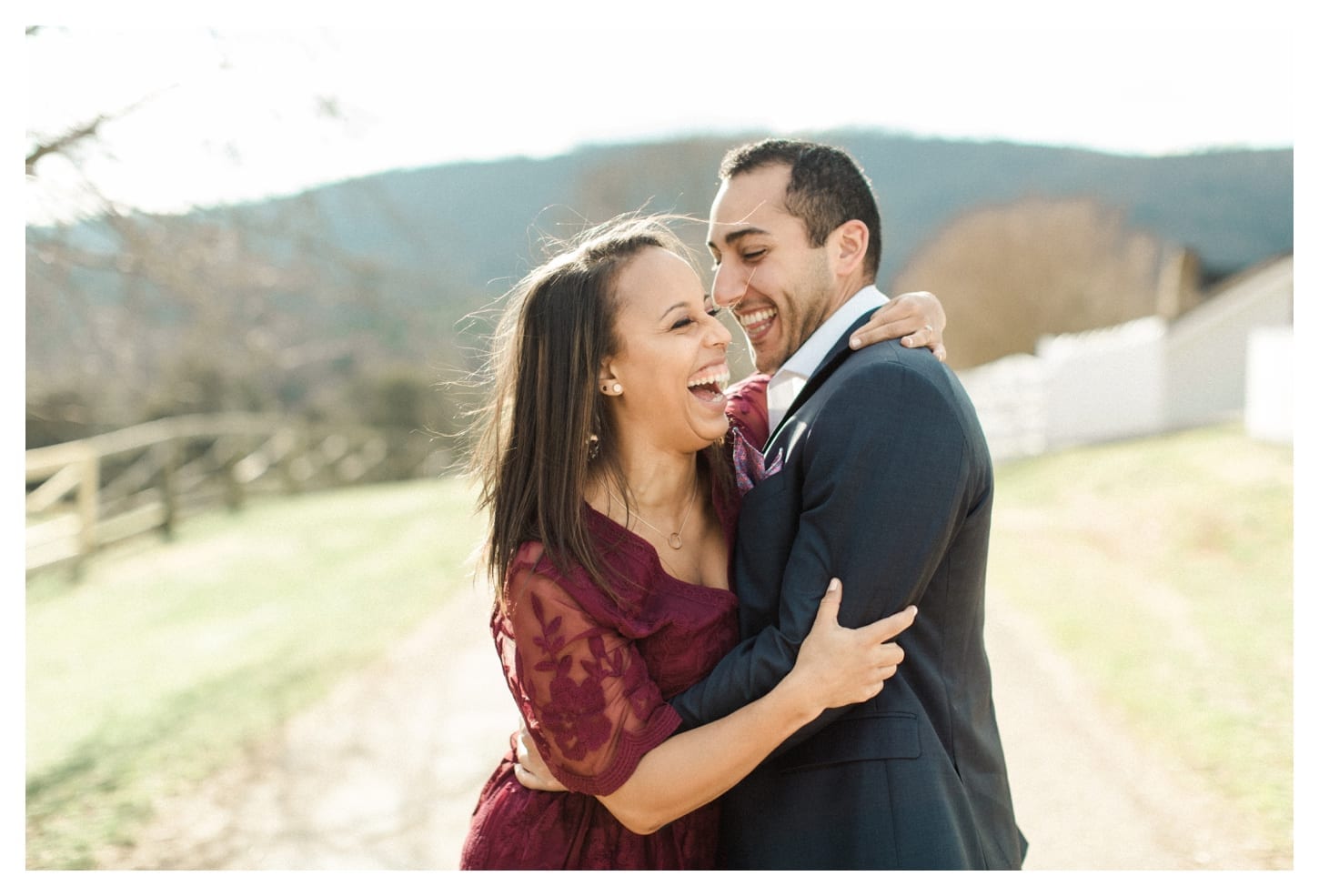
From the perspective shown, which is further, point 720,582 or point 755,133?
point 755,133

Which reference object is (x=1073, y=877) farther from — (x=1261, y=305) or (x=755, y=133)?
(x=755, y=133)

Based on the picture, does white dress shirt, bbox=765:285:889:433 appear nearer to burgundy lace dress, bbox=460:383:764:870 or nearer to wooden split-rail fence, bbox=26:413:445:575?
burgundy lace dress, bbox=460:383:764:870

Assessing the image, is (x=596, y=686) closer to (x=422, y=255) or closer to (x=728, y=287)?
(x=728, y=287)

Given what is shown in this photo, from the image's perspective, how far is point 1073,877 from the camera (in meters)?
3.49

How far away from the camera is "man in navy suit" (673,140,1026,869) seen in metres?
2.30

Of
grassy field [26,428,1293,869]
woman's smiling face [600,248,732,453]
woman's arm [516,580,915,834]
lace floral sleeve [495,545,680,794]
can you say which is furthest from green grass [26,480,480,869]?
woman's arm [516,580,915,834]

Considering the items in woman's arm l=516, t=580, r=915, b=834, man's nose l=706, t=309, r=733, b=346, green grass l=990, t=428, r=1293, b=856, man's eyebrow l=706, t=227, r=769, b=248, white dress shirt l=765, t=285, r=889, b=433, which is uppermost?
man's eyebrow l=706, t=227, r=769, b=248

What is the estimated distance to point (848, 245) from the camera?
3.04m

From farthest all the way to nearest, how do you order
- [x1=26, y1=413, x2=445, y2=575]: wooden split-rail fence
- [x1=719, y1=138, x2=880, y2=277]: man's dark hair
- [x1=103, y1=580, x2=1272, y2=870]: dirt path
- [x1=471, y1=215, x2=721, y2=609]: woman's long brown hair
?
1. [x1=26, y1=413, x2=445, y2=575]: wooden split-rail fence
2. [x1=103, y1=580, x2=1272, y2=870]: dirt path
3. [x1=719, y1=138, x2=880, y2=277]: man's dark hair
4. [x1=471, y1=215, x2=721, y2=609]: woman's long brown hair

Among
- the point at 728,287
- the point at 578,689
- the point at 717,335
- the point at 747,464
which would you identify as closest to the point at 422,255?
the point at 728,287

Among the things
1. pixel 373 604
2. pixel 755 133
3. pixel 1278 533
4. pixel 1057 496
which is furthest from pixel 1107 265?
pixel 373 604

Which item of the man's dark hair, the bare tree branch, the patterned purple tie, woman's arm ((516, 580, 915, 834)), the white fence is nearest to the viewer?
woman's arm ((516, 580, 915, 834))

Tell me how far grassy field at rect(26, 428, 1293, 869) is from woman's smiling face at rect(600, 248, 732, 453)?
4.25 meters

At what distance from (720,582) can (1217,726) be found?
541 centimetres
